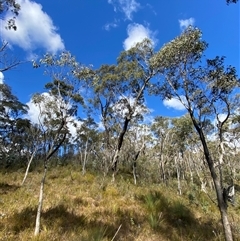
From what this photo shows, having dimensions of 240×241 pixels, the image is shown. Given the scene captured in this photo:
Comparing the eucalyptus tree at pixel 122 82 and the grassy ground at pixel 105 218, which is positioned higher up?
the eucalyptus tree at pixel 122 82

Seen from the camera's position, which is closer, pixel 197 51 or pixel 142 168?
pixel 197 51

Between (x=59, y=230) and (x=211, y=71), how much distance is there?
7.57 metres

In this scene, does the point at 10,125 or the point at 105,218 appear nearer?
the point at 105,218

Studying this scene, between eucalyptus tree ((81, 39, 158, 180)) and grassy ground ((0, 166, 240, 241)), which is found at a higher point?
eucalyptus tree ((81, 39, 158, 180))

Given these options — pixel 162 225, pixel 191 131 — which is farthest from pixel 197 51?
pixel 191 131

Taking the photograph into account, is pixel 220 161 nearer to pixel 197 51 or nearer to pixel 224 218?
pixel 224 218

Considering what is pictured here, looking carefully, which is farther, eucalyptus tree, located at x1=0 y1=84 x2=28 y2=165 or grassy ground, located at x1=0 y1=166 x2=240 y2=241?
eucalyptus tree, located at x1=0 y1=84 x2=28 y2=165

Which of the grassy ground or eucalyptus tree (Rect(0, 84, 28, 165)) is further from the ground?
eucalyptus tree (Rect(0, 84, 28, 165))

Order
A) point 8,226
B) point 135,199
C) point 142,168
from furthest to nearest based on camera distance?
point 142,168 < point 135,199 < point 8,226

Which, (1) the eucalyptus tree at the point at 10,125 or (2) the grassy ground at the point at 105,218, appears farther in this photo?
A: (1) the eucalyptus tree at the point at 10,125

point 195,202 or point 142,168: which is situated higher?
point 142,168

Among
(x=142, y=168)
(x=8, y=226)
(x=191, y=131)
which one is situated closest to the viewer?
(x=8, y=226)

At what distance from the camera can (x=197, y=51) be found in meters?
8.57

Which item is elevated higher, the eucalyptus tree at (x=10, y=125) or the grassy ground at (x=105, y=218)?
the eucalyptus tree at (x=10, y=125)
